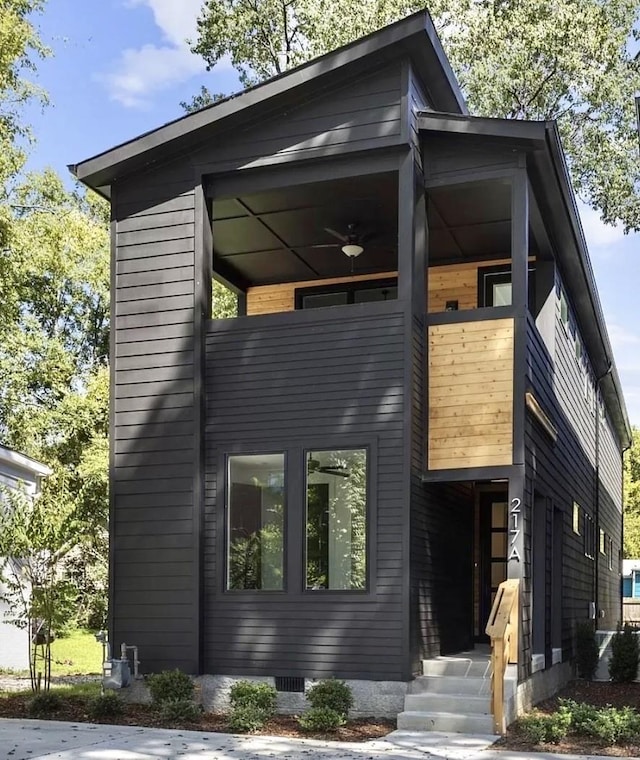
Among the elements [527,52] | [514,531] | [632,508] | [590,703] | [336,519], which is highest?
[527,52]

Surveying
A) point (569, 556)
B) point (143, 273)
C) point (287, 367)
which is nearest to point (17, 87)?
point (143, 273)

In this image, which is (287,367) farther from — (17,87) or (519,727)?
(17,87)

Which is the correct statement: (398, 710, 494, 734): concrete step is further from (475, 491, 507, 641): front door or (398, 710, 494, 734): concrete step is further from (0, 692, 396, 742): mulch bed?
(475, 491, 507, 641): front door

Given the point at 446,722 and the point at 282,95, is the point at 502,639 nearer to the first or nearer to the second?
the point at 446,722

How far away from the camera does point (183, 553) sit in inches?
444

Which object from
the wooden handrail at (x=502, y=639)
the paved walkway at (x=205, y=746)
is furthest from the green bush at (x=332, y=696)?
the wooden handrail at (x=502, y=639)

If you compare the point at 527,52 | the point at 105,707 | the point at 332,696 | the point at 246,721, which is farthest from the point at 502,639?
the point at 527,52

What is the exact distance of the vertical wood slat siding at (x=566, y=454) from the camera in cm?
1192

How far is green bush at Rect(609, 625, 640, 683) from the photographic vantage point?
46.6 ft

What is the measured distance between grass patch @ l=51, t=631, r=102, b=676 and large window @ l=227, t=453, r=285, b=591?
5.35m

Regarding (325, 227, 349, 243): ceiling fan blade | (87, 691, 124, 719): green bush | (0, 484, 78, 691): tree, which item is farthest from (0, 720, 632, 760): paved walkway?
(325, 227, 349, 243): ceiling fan blade

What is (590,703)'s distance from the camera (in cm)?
1212

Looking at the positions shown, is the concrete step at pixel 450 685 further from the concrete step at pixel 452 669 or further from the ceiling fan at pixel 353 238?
the ceiling fan at pixel 353 238

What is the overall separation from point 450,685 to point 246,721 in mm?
2153
